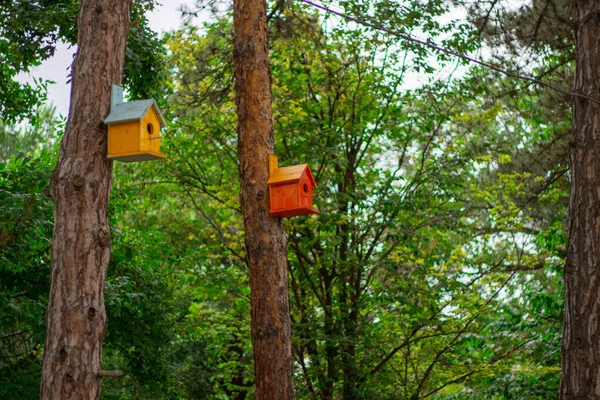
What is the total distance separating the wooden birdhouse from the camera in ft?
13.1

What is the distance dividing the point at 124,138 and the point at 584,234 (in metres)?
3.58

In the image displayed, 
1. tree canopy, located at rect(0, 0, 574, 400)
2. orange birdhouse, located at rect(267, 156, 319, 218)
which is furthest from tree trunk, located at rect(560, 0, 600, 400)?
orange birdhouse, located at rect(267, 156, 319, 218)

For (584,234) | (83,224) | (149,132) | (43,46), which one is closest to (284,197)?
(149,132)

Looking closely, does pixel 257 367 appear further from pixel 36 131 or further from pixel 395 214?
pixel 36 131

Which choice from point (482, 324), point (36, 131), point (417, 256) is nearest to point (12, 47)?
point (417, 256)

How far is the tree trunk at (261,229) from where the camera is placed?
4336 mm

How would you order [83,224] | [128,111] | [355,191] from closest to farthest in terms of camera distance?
[83,224], [128,111], [355,191]

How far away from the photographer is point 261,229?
14.6ft

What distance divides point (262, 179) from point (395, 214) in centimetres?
409

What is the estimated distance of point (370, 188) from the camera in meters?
9.33

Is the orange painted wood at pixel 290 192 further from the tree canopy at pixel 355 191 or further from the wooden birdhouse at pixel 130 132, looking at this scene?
the tree canopy at pixel 355 191

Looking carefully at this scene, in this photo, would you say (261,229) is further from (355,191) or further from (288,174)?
(355,191)

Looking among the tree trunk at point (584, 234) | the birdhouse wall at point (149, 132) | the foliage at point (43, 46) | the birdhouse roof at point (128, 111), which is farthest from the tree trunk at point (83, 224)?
the tree trunk at point (584, 234)

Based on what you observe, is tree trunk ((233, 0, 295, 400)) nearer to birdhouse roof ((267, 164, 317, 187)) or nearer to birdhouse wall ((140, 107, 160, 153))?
birdhouse roof ((267, 164, 317, 187))
